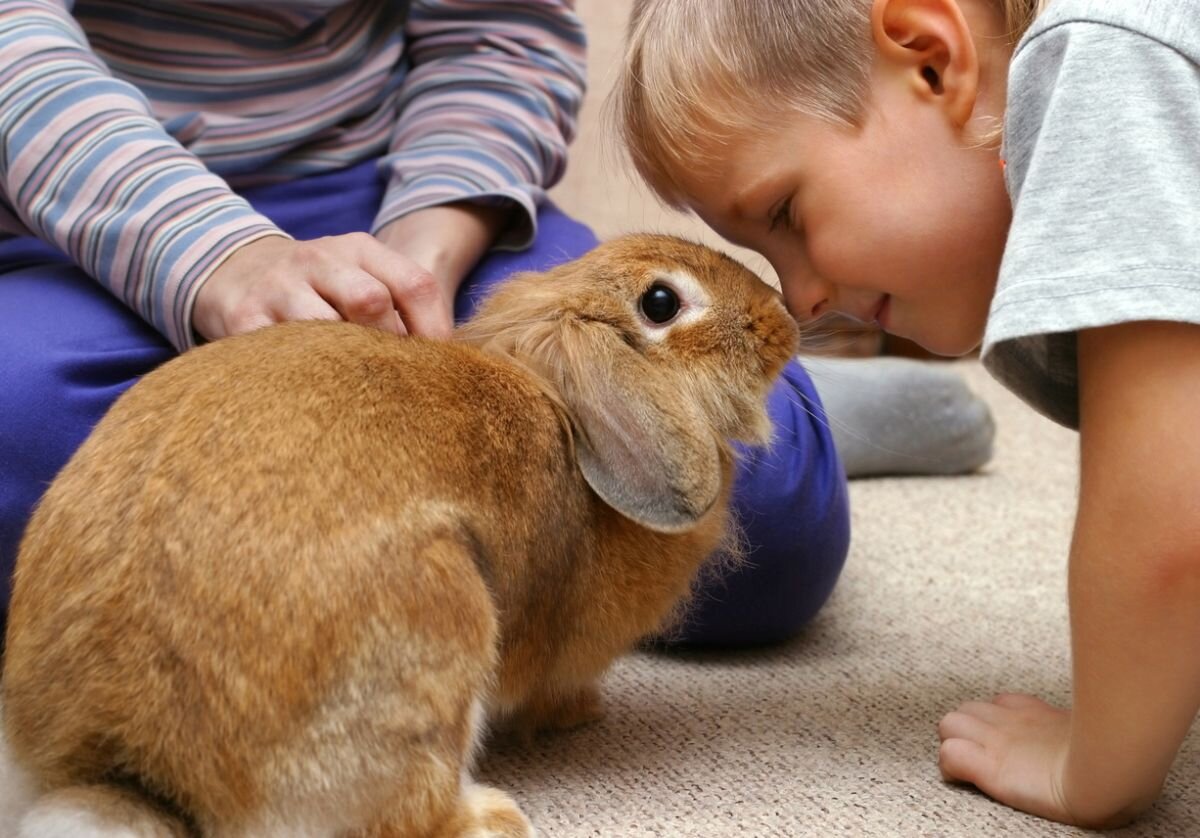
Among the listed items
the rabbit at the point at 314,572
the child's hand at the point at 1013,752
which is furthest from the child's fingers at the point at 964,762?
the rabbit at the point at 314,572

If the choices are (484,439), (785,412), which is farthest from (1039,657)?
(484,439)

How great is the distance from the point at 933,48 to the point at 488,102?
57 cm

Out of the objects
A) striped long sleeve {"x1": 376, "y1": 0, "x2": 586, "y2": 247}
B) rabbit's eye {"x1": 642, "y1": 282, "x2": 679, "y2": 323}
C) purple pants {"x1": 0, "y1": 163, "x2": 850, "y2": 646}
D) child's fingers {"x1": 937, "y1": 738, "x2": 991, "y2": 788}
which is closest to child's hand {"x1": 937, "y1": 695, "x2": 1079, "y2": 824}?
child's fingers {"x1": 937, "y1": 738, "x2": 991, "y2": 788}

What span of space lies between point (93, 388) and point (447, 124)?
0.49 metres

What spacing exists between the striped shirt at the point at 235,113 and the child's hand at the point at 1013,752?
658 millimetres

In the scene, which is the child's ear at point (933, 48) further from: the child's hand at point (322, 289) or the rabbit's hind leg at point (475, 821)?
the rabbit's hind leg at point (475, 821)

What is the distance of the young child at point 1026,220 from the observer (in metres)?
0.75

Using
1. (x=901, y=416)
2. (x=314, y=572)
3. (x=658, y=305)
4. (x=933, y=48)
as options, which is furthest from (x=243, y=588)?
(x=901, y=416)

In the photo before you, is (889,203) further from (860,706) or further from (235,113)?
(235,113)

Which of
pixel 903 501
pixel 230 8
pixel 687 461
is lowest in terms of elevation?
pixel 903 501

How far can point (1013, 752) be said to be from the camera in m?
0.93

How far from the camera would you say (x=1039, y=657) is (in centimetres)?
120

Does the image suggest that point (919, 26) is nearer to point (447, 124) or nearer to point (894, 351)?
point (447, 124)

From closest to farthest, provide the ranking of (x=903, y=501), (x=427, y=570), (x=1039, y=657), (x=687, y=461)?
1. (x=427, y=570)
2. (x=687, y=461)
3. (x=1039, y=657)
4. (x=903, y=501)
